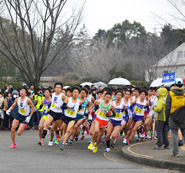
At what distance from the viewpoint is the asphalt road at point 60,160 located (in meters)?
8.23

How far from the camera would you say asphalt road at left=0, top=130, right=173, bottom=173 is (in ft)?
27.0

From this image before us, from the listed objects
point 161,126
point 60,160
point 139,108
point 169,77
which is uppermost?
point 169,77

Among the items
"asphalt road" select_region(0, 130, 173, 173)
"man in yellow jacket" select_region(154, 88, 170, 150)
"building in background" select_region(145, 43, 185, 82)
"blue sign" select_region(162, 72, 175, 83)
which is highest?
"building in background" select_region(145, 43, 185, 82)

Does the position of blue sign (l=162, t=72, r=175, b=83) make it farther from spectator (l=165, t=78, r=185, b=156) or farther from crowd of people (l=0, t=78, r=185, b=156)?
spectator (l=165, t=78, r=185, b=156)

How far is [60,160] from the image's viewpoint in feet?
31.6

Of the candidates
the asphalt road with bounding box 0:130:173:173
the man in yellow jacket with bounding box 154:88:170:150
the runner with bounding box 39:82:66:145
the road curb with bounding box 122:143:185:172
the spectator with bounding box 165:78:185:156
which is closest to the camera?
the asphalt road with bounding box 0:130:173:173

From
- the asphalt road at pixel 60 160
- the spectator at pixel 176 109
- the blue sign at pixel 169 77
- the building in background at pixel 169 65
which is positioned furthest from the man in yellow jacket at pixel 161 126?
the building in background at pixel 169 65

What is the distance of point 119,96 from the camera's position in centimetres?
1237

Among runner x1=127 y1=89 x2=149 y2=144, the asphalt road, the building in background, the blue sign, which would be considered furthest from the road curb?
the building in background

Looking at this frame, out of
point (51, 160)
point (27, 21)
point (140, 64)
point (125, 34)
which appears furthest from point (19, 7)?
point (125, 34)

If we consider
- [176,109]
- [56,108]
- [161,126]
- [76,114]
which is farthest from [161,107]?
[56,108]

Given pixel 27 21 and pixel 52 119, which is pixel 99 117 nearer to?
pixel 52 119

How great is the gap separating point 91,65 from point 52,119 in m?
42.2

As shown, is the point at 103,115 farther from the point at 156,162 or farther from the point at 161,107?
the point at 156,162
